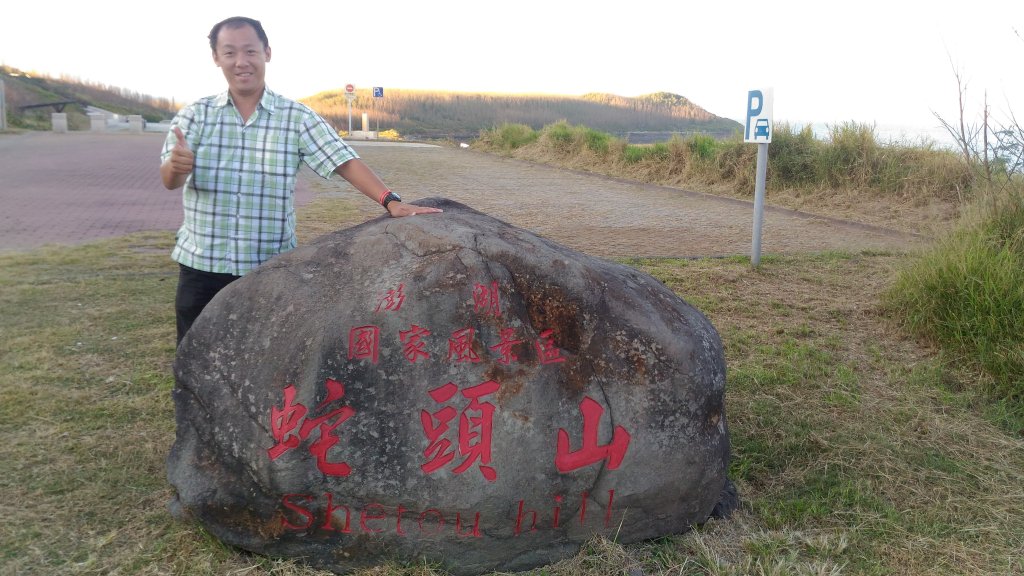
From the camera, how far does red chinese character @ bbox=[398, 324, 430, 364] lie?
8.73 feet

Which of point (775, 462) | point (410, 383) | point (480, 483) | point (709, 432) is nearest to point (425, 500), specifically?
point (480, 483)

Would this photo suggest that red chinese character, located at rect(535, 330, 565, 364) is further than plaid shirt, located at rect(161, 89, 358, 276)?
No

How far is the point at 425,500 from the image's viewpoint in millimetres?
2598

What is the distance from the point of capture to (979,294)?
4.87m

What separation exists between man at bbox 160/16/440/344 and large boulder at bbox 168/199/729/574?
360 millimetres

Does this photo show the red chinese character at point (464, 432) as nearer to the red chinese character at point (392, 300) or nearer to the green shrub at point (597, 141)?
the red chinese character at point (392, 300)

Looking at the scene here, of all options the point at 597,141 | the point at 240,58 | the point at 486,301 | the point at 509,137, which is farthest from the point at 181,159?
the point at 509,137

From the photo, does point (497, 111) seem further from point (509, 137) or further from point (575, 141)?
point (575, 141)

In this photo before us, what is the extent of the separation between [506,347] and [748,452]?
1696 millimetres

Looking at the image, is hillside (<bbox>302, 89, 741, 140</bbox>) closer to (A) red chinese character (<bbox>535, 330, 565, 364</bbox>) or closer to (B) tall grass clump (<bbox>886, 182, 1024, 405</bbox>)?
(B) tall grass clump (<bbox>886, 182, 1024, 405</bbox>)

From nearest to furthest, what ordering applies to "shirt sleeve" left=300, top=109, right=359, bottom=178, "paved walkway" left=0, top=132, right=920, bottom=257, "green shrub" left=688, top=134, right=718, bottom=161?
"shirt sleeve" left=300, top=109, right=359, bottom=178, "paved walkway" left=0, top=132, right=920, bottom=257, "green shrub" left=688, top=134, right=718, bottom=161

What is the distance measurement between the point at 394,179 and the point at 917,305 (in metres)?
10.5

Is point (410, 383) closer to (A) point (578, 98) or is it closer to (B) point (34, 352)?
(B) point (34, 352)

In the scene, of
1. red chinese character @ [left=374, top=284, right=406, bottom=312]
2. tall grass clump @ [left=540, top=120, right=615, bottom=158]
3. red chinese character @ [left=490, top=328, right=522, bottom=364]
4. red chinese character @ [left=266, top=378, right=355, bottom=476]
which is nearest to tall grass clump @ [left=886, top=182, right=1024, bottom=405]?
red chinese character @ [left=490, top=328, right=522, bottom=364]
